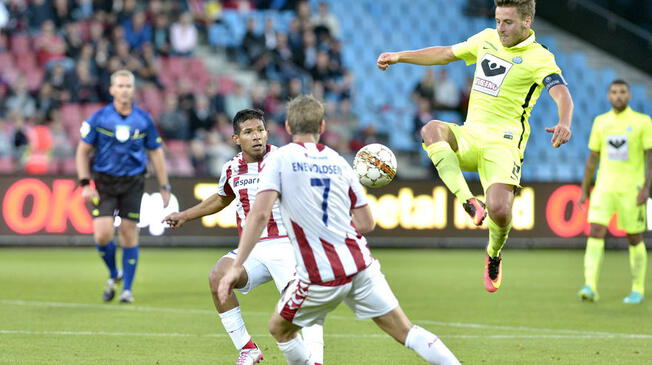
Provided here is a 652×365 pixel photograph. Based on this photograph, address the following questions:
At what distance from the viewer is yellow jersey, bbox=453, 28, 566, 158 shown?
316 inches

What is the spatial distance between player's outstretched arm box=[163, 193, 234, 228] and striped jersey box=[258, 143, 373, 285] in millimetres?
1583

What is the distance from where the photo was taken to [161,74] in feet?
A: 69.2

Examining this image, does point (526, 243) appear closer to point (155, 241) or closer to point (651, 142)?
point (155, 241)

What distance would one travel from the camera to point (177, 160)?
1930 centimetres

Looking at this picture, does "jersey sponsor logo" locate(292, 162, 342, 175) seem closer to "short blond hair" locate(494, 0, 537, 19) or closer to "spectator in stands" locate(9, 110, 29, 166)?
"short blond hair" locate(494, 0, 537, 19)

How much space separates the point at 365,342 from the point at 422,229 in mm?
10856

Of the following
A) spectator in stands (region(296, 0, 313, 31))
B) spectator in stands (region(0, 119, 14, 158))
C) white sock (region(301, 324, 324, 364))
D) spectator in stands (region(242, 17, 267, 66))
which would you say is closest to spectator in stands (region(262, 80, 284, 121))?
spectator in stands (region(242, 17, 267, 66))

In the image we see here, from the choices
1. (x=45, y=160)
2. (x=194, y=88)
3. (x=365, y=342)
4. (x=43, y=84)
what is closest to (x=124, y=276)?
(x=365, y=342)

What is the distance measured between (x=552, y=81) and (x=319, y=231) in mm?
2845

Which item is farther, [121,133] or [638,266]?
[638,266]

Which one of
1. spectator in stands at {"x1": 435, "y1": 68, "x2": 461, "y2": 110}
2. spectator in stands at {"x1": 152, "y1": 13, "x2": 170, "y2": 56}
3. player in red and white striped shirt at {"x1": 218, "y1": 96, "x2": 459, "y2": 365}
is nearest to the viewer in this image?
player in red and white striped shirt at {"x1": 218, "y1": 96, "x2": 459, "y2": 365}

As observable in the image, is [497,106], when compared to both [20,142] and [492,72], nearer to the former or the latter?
[492,72]

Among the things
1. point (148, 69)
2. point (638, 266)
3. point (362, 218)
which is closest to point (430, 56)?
point (362, 218)

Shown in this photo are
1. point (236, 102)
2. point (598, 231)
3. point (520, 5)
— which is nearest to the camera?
point (520, 5)
